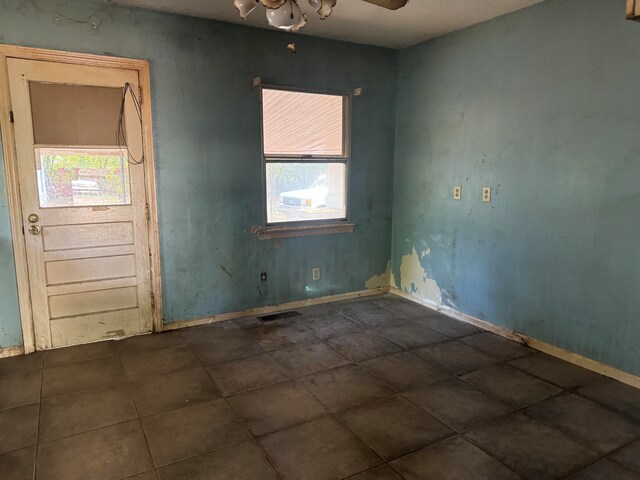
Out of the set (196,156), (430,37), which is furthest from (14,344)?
(430,37)

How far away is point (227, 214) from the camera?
375 centimetres

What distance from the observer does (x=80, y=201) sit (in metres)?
3.21

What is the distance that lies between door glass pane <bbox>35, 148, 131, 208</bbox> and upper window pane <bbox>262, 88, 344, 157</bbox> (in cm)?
125

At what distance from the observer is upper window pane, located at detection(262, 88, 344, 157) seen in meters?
3.85

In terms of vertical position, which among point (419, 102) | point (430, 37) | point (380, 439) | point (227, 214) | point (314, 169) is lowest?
point (380, 439)

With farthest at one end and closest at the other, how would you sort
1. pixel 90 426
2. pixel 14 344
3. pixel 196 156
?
pixel 196 156
pixel 14 344
pixel 90 426

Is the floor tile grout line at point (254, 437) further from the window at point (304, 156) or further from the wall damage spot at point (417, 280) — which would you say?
the wall damage spot at point (417, 280)

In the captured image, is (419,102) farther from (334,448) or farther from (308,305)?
(334,448)

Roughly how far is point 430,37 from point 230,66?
183cm

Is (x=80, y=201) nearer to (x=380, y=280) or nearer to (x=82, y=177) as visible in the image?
(x=82, y=177)

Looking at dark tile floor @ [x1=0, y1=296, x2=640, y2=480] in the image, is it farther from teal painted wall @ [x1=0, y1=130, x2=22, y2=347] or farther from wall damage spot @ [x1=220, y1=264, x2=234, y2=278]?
wall damage spot @ [x1=220, y1=264, x2=234, y2=278]

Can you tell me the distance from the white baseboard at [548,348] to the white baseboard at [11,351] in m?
3.42

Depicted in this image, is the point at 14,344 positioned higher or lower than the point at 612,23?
lower

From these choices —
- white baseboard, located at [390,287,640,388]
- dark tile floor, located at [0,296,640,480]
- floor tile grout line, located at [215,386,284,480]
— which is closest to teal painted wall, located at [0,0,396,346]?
dark tile floor, located at [0,296,640,480]
